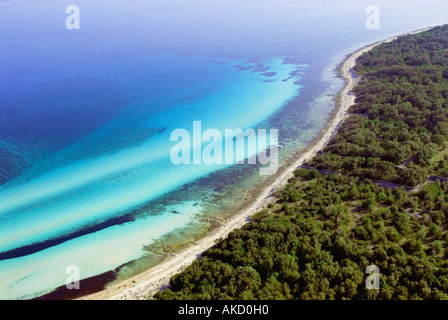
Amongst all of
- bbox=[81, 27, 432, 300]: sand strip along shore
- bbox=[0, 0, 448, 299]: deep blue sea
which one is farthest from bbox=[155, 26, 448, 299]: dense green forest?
bbox=[0, 0, 448, 299]: deep blue sea

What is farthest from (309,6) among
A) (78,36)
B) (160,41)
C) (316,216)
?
(316,216)

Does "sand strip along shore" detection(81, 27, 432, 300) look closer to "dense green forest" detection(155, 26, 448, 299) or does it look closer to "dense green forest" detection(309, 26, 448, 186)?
"dense green forest" detection(155, 26, 448, 299)

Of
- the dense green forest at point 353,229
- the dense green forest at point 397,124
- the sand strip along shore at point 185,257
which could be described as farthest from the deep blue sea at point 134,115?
the dense green forest at point 353,229

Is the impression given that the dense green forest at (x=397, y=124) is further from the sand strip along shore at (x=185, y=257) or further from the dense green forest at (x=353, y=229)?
the sand strip along shore at (x=185, y=257)

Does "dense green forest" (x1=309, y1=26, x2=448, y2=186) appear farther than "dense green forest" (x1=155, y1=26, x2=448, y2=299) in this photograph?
Yes

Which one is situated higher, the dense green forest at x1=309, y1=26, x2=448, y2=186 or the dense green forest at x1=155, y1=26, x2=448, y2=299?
the dense green forest at x1=309, y1=26, x2=448, y2=186
